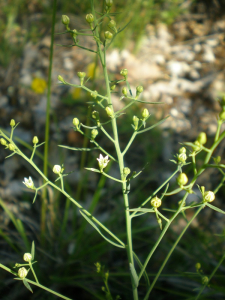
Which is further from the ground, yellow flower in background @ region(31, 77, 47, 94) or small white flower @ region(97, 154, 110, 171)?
small white flower @ region(97, 154, 110, 171)

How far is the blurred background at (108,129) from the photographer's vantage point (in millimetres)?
1360

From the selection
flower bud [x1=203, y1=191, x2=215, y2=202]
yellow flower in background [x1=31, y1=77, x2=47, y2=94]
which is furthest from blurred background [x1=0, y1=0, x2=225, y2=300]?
flower bud [x1=203, y1=191, x2=215, y2=202]

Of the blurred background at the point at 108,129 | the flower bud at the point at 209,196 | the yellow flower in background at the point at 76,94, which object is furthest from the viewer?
the yellow flower in background at the point at 76,94

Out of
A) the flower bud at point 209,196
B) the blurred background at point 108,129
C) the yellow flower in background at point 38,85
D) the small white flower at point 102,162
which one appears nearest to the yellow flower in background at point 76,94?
A: the blurred background at point 108,129

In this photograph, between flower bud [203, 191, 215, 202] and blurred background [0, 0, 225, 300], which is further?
blurred background [0, 0, 225, 300]

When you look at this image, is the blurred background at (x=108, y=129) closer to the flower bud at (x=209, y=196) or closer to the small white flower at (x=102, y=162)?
the small white flower at (x=102, y=162)

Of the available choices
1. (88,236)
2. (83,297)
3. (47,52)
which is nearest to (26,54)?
(47,52)

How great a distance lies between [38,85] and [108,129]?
742mm

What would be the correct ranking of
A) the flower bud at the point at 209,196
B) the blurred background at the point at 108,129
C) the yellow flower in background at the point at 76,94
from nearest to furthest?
1. the flower bud at the point at 209,196
2. the blurred background at the point at 108,129
3. the yellow flower in background at the point at 76,94

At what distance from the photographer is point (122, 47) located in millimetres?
2527

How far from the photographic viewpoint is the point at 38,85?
2.27 meters

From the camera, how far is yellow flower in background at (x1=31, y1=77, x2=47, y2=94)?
2258 millimetres

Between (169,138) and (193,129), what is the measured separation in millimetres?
238

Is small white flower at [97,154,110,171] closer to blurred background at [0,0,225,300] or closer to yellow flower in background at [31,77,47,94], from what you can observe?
blurred background at [0,0,225,300]
